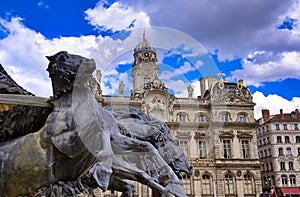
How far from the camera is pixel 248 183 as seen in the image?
39.3m

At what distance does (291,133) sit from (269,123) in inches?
131

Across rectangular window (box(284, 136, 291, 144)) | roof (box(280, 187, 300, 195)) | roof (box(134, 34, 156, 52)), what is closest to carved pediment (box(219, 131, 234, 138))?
roof (box(280, 187, 300, 195))

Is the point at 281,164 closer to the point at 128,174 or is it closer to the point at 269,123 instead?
the point at 269,123

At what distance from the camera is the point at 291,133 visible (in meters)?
56.2

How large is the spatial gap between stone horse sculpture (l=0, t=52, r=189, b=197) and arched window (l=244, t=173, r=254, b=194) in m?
34.5

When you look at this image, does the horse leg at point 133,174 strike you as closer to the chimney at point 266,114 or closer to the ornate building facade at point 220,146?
the ornate building facade at point 220,146

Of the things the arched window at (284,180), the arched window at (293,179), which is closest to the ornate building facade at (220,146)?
the arched window at (284,180)

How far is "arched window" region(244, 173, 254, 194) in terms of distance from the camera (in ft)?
128

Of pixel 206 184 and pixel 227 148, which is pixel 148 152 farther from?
pixel 227 148

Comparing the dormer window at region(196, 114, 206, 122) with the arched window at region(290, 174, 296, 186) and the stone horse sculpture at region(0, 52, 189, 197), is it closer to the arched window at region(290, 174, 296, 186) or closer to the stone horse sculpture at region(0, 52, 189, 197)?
the arched window at region(290, 174, 296, 186)

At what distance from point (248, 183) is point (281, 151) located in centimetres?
1814

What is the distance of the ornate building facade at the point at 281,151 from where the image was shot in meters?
53.3

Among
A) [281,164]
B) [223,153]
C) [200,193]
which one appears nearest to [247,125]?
[223,153]

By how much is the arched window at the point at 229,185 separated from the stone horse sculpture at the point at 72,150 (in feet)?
110
